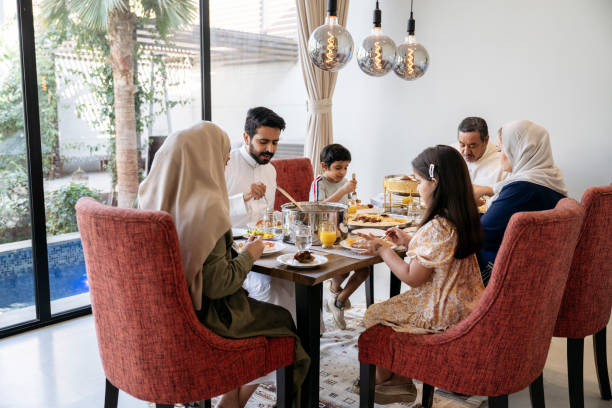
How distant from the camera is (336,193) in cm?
312

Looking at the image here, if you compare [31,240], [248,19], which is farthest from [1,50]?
[248,19]

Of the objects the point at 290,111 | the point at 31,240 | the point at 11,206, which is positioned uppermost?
the point at 290,111

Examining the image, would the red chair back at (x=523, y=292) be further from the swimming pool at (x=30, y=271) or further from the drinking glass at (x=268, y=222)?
the swimming pool at (x=30, y=271)

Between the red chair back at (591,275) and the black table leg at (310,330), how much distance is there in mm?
1003

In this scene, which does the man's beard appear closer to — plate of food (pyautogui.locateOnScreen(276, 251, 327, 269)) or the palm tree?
plate of food (pyautogui.locateOnScreen(276, 251, 327, 269))

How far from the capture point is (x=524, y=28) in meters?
3.90

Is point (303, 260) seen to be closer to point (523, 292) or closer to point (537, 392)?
point (523, 292)

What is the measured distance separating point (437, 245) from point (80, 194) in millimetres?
2552

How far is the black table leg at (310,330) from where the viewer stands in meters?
1.87

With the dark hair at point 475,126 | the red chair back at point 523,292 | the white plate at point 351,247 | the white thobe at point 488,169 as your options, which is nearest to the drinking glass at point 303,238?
the white plate at point 351,247

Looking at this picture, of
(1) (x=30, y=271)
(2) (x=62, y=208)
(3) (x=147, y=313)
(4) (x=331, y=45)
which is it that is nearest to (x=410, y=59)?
(4) (x=331, y=45)

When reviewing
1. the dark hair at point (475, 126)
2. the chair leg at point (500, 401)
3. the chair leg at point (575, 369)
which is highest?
the dark hair at point (475, 126)

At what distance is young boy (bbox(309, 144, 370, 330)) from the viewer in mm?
3129

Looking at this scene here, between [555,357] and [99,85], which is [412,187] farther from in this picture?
[99,85]
